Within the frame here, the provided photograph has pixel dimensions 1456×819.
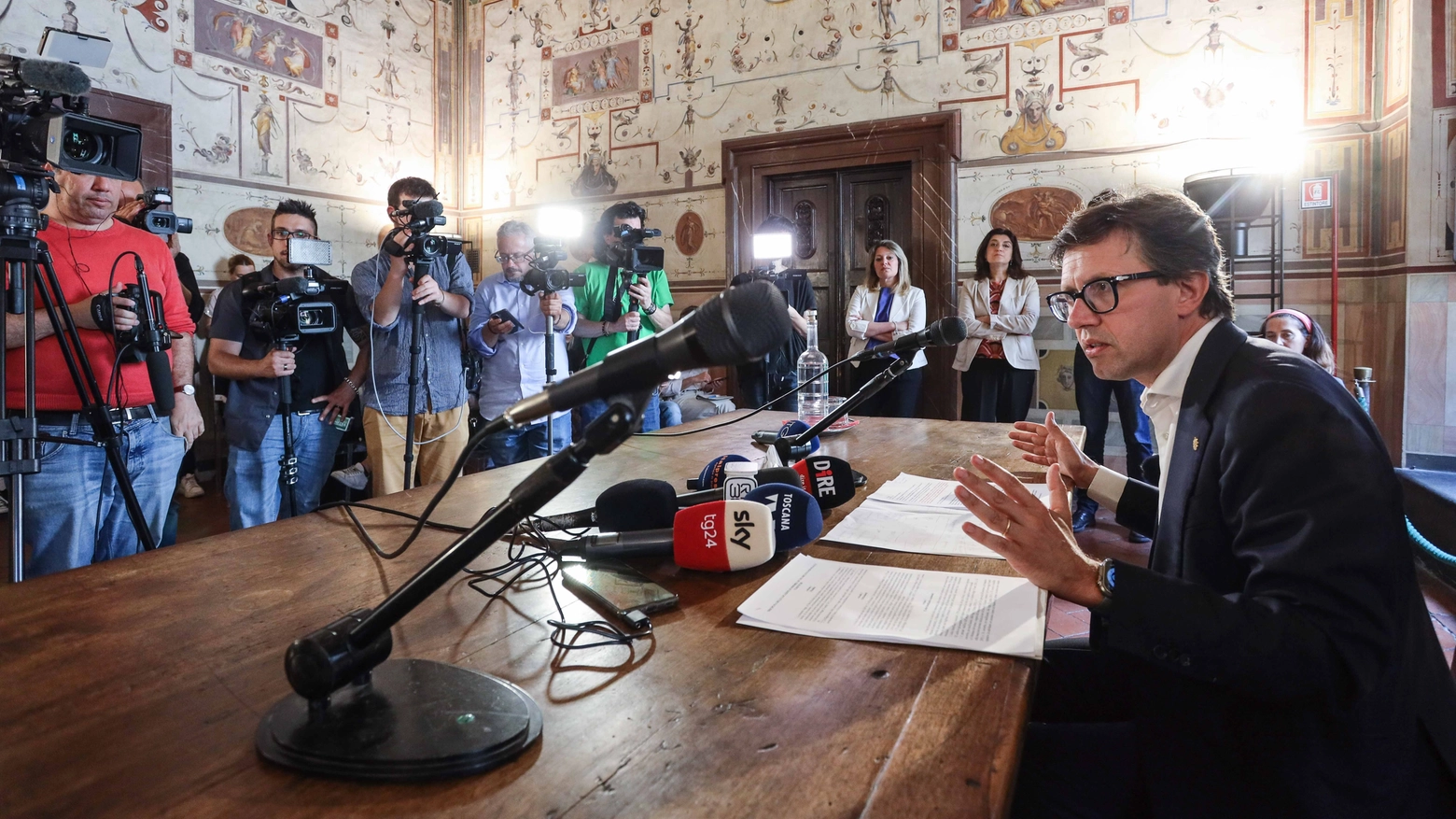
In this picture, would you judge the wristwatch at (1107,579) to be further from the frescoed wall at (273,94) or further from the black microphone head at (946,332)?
the frescoed wall at (273,94)

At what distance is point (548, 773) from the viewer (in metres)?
0.73

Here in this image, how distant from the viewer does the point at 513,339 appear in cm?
386

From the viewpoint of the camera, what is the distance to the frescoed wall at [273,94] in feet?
20.8

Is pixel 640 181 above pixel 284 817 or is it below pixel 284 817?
above

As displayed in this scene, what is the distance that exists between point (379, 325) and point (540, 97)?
6027 mm

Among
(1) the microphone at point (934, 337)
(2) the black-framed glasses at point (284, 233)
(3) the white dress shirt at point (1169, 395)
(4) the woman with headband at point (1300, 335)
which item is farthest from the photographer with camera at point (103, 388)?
(4) the woman with headband at point (1300, 335)

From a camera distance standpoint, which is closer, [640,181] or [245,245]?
[245,245]

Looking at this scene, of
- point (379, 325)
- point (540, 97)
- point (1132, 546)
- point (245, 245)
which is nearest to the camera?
point (379, 325)

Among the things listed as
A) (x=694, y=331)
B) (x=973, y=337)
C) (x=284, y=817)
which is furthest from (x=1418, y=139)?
(x=284, y=817)

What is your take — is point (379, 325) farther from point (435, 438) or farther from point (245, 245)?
point (245, 245)

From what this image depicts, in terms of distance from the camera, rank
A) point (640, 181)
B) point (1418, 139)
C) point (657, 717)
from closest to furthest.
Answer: point (657, 717) → point (1418, 139) → point (640, 181)

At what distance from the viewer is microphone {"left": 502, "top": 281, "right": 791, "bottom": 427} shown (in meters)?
0.67

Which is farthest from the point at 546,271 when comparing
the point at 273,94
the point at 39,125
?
the point at 273,94

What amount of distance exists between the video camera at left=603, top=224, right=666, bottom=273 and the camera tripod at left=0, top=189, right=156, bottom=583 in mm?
2002
